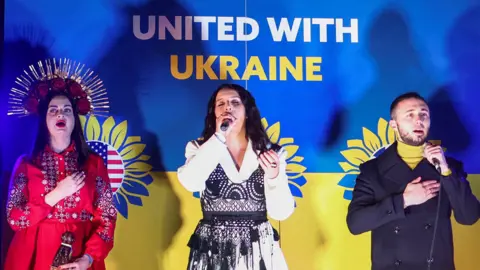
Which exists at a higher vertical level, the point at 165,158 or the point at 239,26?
the point at 239,26

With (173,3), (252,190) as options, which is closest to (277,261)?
(252,190)

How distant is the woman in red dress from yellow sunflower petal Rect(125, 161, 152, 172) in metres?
0.18

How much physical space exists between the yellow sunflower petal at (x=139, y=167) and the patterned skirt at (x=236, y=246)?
50 cm

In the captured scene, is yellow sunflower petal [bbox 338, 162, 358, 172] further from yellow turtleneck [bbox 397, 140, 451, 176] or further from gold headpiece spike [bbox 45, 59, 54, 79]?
gold headpiece spike [bbox 45, 59, 54, 79]

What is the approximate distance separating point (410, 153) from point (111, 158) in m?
1.50

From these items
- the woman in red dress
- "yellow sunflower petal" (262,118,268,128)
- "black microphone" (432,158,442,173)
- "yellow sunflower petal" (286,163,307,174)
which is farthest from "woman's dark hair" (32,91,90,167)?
"black microphone" (432,158,442,173)

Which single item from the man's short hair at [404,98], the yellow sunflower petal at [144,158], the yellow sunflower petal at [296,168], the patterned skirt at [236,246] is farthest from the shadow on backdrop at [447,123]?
the yellow sunflower petal at [144,158]

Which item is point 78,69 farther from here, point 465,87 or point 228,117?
point 465,87

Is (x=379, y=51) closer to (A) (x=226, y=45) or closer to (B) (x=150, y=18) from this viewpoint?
(A) (x=226, y=45)

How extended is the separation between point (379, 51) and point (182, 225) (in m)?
1.38

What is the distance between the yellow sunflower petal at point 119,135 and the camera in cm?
327

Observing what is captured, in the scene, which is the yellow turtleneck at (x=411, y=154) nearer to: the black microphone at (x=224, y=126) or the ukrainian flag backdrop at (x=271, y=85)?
the ukrainian flag backdrop at (x=271, y=85)

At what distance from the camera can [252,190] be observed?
2.95 meters

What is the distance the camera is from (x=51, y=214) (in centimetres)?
293
